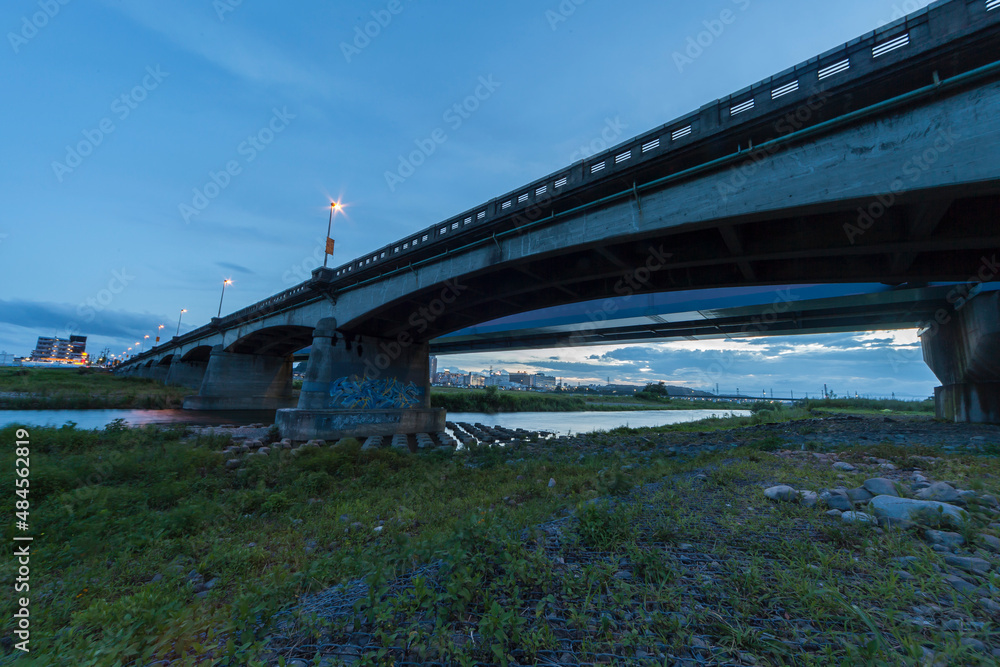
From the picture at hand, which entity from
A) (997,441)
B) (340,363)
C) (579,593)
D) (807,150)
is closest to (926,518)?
(579,593)

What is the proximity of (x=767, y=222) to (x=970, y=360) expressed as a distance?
1318 cm

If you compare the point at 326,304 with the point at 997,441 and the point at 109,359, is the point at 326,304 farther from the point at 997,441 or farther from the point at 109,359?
the point at 109,359

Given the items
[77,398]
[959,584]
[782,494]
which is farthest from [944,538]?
[77,398]

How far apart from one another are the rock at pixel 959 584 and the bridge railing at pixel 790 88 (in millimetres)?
10153

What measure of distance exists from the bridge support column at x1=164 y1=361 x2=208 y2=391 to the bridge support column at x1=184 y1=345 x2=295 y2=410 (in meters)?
19.2

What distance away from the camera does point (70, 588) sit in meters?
4.43

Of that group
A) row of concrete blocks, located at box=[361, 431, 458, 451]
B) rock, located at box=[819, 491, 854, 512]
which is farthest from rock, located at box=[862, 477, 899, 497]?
row of concrete blocks, located at box=[361, 431, 458, 451]

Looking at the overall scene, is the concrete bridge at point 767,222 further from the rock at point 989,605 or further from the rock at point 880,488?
the rock at point 989,605

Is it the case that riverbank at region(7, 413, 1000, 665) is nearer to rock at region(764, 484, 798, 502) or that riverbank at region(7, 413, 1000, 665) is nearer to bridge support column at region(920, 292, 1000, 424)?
rock at region(764, 484, 798, 502)

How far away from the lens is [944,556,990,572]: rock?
10.8 feet

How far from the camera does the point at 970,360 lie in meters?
16.0

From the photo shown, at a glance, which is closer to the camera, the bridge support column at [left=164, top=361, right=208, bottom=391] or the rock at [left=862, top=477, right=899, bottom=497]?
the rock at [left=862, top=477, right=899, bottom=497]

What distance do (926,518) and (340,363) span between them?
24818mm

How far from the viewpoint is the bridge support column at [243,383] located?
3912 centimetres
